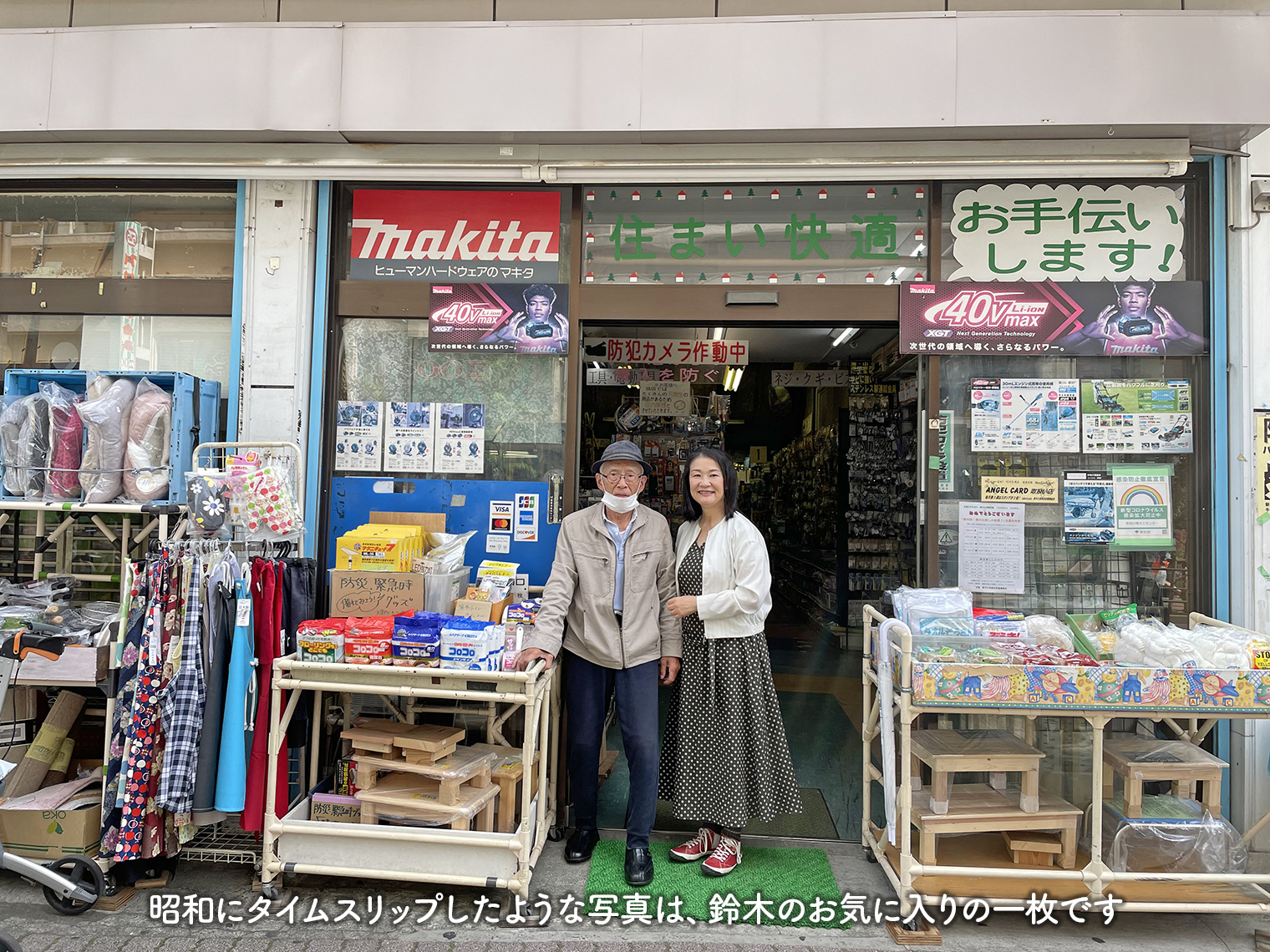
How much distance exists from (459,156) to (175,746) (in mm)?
3170

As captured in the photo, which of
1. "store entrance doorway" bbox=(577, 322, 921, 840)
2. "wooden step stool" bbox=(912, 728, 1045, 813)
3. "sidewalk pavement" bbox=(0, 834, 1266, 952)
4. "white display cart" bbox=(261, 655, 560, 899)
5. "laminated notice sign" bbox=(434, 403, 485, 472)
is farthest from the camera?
"store entrance doorway" bbox=(577, 322, 921, 840)

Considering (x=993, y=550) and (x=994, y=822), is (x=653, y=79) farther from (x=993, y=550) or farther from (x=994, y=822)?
(x=994, y=822)

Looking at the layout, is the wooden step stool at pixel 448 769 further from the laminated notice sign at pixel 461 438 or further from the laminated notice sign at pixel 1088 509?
the laminated notice sign at pixel 1088 509

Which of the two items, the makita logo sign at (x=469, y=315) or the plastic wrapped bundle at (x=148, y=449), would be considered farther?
the makita logo sign at (x=469, y=315)

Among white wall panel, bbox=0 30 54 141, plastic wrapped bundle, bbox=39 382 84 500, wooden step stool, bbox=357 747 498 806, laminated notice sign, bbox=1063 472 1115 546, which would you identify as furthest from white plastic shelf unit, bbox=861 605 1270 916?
white wall panel, bbox=0 30 54 141

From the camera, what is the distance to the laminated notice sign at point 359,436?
4176 mm

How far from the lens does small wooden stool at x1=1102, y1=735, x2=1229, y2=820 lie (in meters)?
3.21

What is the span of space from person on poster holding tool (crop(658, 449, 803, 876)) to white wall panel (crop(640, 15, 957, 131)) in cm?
176

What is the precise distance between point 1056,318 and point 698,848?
10.6 ft

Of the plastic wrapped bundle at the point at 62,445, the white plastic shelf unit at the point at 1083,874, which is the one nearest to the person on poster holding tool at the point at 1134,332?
the white plastic shelf unit at the point at 1083,874

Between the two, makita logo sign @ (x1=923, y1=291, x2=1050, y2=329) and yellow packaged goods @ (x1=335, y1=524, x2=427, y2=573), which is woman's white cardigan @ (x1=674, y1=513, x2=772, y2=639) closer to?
yellow packaged goods @ (x1=335, y1=524, x2=427, y2=573)

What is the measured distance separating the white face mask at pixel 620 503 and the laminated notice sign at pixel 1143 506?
2.55 meters

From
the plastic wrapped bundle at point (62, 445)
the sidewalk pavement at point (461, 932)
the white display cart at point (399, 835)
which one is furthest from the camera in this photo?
the plastic wrapped bundle at point (62, 445)

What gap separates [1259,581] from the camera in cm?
375
